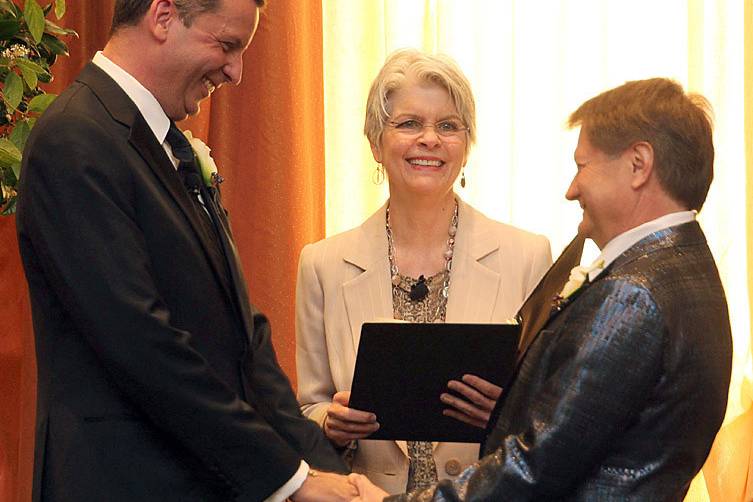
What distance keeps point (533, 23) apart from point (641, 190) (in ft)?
7.14

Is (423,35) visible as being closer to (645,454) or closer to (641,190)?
(641,190)

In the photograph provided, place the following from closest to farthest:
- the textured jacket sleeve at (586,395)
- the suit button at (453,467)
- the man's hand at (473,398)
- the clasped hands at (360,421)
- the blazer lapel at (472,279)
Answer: the textured jacket sleeve at (586,395)
the clasped hands at (360,421)
the man's hand at (473,398)
the suit button at (453,467)
the blazer lapel at (472,279)

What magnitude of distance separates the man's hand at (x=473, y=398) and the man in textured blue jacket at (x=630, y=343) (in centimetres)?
45

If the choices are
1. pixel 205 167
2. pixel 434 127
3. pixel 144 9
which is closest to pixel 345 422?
pixel 205 167

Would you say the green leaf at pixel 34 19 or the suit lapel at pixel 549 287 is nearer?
the suit lapel at pixel 549 287

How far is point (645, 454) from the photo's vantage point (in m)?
1.79

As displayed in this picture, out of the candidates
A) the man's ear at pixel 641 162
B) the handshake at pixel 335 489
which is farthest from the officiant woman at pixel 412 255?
the man's ear at pixel 641 162

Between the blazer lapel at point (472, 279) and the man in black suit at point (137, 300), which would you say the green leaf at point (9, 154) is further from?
the blazer lapel at point (472, 279)

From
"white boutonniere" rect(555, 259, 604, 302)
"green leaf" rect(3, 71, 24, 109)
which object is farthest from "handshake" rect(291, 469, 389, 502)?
"green leaf" rect(3, 71, 24, 109)

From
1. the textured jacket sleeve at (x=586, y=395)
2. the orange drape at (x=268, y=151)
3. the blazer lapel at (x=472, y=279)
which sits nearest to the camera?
the textured jacket sleeve at (x=586, y=395)

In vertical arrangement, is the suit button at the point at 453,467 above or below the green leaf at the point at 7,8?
below

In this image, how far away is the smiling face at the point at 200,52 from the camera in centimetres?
212

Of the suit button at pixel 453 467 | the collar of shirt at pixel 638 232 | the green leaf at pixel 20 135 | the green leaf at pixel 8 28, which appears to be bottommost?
the suit button at pixel 453 467

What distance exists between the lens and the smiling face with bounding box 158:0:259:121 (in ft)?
6.97
